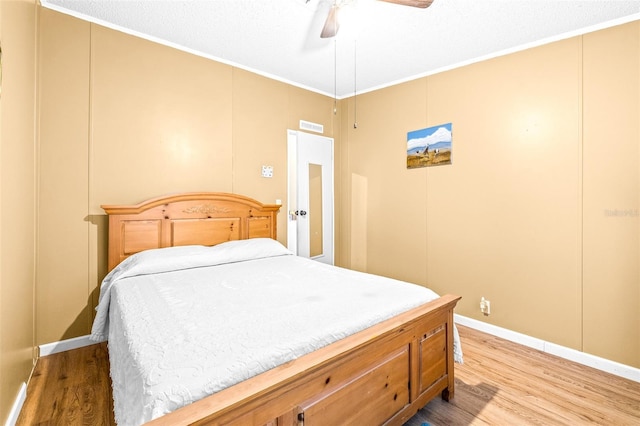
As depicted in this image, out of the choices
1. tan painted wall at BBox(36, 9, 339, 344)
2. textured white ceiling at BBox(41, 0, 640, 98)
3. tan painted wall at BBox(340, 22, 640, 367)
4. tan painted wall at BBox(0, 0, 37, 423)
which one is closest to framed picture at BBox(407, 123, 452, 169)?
tan painted wall at BBox(340, 22, 640, 367)

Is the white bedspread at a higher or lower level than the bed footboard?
higher

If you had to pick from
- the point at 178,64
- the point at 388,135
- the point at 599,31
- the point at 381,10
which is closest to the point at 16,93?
the point at 178,64

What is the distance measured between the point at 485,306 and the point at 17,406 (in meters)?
3.58

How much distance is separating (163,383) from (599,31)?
3.63 meters

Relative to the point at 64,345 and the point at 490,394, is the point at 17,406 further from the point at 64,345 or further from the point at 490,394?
the point at 490,394

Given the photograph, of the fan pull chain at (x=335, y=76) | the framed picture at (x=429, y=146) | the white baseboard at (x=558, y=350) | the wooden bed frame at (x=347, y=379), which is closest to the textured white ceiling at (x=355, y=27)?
the fan pull chain at (x=335, y=76)

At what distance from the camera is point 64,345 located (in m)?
2.54

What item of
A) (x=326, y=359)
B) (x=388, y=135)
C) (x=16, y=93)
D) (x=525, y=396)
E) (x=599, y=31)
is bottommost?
(x=525, y=396)

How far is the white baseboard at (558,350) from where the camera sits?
2361mm

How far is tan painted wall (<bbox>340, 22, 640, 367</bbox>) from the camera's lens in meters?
2.41

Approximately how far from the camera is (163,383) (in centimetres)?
101

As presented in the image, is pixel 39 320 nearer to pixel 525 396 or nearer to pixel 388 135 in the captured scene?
pixel 525 396

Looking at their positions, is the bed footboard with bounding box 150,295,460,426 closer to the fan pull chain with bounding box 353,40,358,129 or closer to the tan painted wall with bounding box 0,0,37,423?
the tan painted wall with bounding box 0,0,37,423

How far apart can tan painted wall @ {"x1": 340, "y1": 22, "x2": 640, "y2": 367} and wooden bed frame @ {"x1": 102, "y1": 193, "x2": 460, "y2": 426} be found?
1.40 metres
